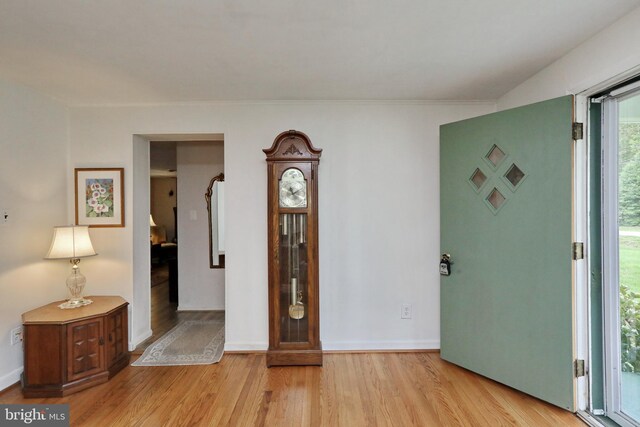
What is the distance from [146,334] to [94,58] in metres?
2.50

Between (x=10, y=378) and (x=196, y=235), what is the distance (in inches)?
82.9

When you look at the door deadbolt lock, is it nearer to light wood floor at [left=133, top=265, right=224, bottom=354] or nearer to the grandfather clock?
the grandfather clock

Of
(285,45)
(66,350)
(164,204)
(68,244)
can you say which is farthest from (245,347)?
(164,204)

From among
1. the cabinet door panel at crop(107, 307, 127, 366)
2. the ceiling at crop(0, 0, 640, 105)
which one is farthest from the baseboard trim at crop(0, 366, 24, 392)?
the ceiling at crop(0, 0, 640, 105)

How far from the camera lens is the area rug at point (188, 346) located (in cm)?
266

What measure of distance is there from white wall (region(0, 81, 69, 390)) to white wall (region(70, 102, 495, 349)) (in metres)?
0.23

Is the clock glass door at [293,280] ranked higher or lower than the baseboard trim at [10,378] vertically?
higher

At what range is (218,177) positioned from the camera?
12.8 ft

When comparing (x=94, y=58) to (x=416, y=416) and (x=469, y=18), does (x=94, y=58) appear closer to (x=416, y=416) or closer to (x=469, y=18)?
(x=469, y=18)

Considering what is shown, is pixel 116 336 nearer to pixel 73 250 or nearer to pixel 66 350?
pixel 66 350

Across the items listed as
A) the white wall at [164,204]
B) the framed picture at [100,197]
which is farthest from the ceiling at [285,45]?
the white wall at [164,204]

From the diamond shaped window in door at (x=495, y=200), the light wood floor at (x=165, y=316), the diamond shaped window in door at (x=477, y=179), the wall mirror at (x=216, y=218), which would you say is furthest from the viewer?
the wall mirror at (x=216, y=218)

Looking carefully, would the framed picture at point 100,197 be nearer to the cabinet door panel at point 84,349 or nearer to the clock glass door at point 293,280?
the cabinet door panel at point 84,349

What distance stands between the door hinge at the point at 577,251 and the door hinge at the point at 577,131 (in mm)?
659
